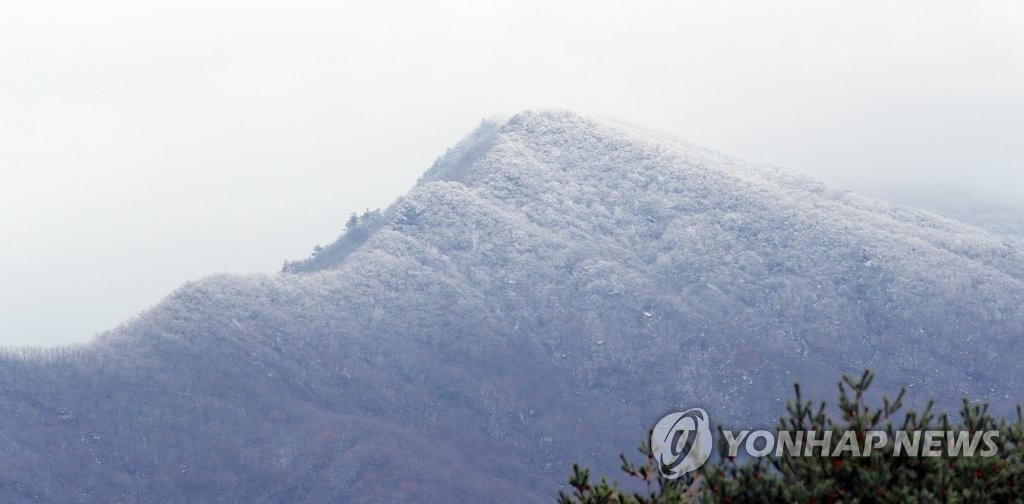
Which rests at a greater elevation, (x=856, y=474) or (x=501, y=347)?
(x=856, y=474)

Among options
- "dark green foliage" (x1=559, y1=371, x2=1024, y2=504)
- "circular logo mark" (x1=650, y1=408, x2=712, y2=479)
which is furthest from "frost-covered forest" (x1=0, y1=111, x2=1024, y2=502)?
"dark green foliage" (x1=559, y1=371, x2=1024, y2=504)

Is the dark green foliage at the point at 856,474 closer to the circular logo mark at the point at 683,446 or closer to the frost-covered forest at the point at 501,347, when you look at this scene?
the circular logo mark at the point at 683,446

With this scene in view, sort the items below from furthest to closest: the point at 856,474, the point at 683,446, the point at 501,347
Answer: the point at 501,347 → the point at 683,446 → the point at 856,474

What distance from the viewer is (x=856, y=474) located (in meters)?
20.5

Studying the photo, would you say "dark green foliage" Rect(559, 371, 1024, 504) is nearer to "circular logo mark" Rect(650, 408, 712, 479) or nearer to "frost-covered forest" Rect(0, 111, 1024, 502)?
"circular logo mark" Rect(650, 408, 712, 479)

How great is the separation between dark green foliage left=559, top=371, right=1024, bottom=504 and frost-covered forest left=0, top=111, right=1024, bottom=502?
11084 centimetres

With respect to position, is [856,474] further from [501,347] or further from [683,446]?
[501,347]

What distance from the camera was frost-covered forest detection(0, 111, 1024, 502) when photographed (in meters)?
135

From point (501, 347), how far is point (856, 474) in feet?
461

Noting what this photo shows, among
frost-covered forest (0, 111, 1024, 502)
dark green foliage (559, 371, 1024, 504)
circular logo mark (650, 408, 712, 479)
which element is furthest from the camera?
frost-covered forest (0, 111, 1024, 502)

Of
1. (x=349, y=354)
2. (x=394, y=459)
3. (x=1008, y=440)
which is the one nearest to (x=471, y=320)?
(x=349, y=354)

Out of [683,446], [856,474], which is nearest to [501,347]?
[683,446]

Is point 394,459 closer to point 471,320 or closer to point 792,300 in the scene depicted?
point 471,320

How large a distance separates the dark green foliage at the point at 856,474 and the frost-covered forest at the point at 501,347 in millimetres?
110844
